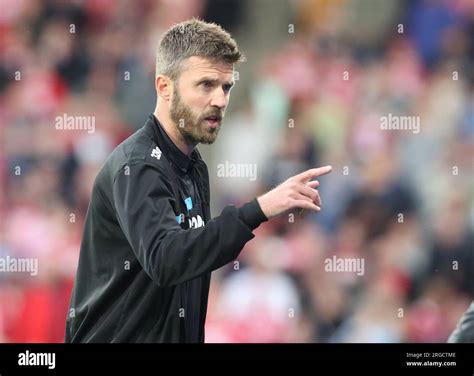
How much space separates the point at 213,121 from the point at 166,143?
6.7 inches

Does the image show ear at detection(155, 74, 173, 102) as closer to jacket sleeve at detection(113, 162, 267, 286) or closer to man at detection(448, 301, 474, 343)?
jacket sleeve at detection(113, 162, 267, 286)

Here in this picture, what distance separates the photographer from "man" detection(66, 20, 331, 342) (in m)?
2.71

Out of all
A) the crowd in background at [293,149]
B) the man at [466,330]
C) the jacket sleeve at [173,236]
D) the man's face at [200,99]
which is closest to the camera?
the jacket sleeve at [173,236]

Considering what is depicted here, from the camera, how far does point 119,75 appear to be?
6.87 meters

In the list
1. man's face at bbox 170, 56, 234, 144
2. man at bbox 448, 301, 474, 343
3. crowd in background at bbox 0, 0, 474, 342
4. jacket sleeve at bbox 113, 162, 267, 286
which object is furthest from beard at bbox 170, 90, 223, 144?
crowd in background at bbox 0, 0, 474, 342

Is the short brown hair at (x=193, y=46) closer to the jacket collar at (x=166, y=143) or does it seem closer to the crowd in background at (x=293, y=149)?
the jacket collar at (x=166, y=143)

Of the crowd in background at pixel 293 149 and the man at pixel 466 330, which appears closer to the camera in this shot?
the man at pixel 466 330

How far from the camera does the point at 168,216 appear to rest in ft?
9.11

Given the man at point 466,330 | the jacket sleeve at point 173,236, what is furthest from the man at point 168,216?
the man at point 466,330

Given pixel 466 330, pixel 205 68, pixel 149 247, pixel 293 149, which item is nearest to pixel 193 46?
pixel 205 68

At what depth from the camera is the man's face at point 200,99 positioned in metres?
3.04

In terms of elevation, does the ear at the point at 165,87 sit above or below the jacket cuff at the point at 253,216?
above

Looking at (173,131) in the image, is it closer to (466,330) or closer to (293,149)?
(466,330)
